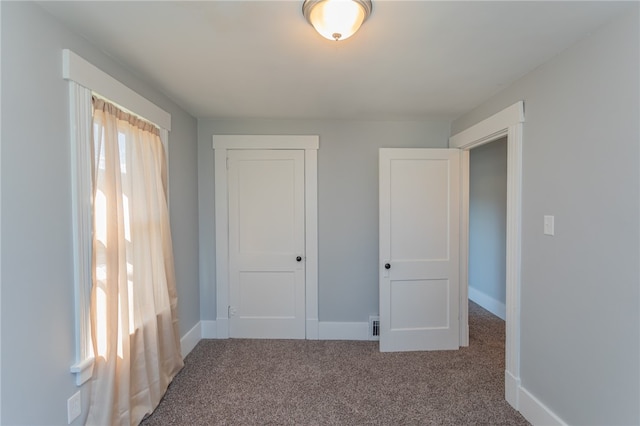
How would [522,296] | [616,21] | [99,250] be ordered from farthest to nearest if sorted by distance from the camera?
[522,296] → [99,250] → [616,21]

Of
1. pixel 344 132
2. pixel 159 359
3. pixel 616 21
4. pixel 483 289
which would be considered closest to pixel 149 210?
pixel 159 359

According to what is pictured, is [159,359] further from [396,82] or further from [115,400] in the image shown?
[396,82]

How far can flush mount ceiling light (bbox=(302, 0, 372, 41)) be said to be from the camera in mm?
1256

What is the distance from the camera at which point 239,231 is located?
318 cm

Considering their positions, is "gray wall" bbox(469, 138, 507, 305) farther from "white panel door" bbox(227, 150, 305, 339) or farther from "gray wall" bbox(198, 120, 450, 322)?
"white panel door" bbox(227, 150, 305, 339)

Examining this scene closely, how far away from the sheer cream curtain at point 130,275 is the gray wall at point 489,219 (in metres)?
3.81

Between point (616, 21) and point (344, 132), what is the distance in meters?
2.10

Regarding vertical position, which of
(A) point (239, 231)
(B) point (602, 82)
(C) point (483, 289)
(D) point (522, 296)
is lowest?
(C) point (483, 289)

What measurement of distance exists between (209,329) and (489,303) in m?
3.61

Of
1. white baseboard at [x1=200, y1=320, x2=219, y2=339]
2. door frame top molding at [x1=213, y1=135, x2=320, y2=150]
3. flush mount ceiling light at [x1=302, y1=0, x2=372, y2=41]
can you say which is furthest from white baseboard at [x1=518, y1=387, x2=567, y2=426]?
white baseboard at [x1=200, y1=320, x2=219, y2=339]

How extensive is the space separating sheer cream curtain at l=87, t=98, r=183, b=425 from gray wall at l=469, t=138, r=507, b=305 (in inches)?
150

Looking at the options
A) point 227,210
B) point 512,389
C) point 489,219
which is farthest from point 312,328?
point 489,219

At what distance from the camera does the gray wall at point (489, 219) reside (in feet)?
12.3

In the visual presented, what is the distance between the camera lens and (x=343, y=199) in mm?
3184
